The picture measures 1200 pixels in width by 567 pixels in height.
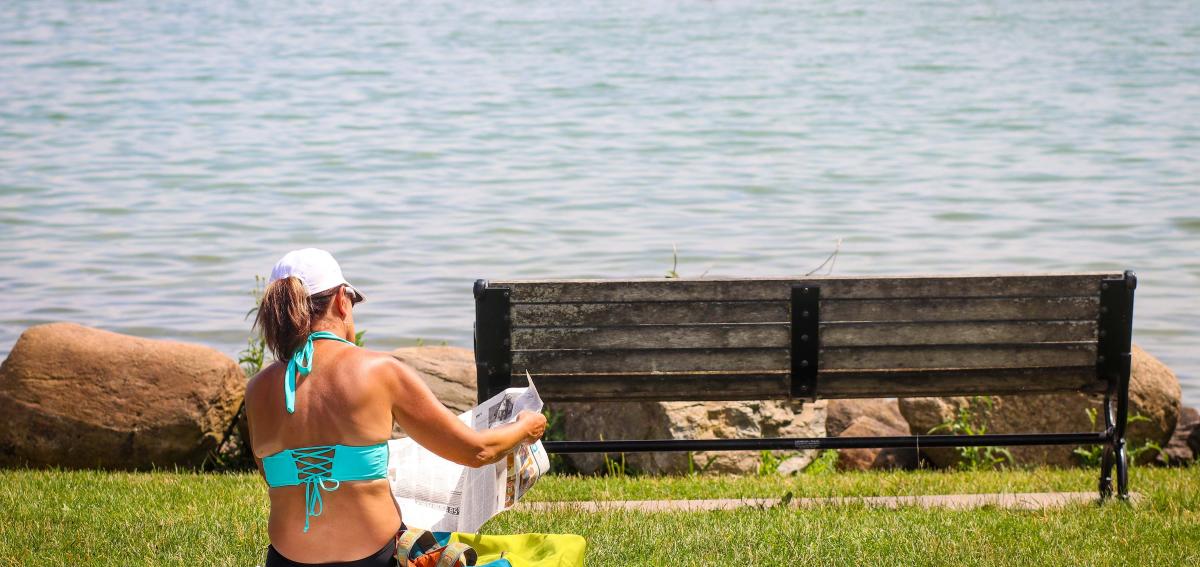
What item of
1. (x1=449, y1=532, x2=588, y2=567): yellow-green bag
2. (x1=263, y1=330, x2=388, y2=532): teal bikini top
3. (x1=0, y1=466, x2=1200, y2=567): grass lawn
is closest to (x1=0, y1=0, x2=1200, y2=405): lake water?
(x1=0, y1=466, x2=1200, y2=567): grass lawn

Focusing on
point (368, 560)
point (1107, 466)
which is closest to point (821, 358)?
point (1107, 466)

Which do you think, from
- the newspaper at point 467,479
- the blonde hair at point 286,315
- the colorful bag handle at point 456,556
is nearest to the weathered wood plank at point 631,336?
the newspaper at point 467,479

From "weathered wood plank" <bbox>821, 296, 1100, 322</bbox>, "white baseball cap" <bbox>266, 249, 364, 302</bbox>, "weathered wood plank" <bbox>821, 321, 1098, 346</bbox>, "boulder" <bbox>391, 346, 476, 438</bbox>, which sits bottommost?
"boulder" <bbox>391, 346, 476, 438</bbox>

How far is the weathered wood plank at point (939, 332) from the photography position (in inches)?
219

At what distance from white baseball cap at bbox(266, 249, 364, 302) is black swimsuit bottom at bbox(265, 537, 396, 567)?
67 centimetres

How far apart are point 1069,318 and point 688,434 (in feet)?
6.80

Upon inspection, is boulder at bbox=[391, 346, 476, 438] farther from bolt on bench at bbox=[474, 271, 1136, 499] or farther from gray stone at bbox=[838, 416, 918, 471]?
gray stone at bbox=[838, 416, 918, 471]

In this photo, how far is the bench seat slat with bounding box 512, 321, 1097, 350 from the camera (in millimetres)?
5488

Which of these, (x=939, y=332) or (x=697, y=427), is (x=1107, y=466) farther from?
(x=697, y=427)

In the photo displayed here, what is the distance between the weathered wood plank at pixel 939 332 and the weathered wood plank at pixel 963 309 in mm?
26

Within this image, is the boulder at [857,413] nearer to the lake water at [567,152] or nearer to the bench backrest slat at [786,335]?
the bench backrest slat at [786,335]

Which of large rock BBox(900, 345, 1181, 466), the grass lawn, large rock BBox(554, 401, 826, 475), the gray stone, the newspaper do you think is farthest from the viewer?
the gray stone

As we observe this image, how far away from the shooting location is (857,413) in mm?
7969

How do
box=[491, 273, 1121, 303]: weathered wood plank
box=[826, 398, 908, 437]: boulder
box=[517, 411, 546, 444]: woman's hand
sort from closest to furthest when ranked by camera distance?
box=[517, 411, 546, 444]: woman's hand < box=[491, 273, 1121, 303]: weathered wood plank < box=[826, 398, 908, 437]: boulder
